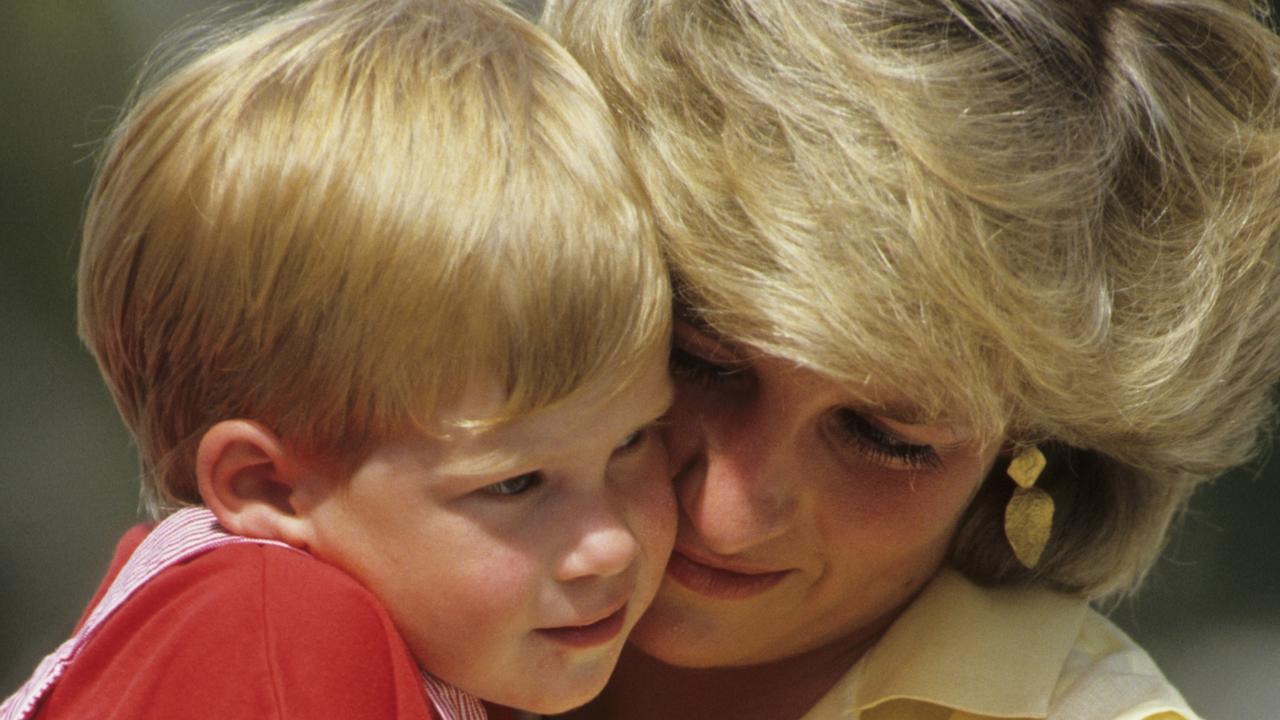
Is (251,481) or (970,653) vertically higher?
(251,481)

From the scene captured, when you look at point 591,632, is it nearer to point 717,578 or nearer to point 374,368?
point 717,578

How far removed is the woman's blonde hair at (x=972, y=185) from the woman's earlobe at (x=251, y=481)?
1.46 ft

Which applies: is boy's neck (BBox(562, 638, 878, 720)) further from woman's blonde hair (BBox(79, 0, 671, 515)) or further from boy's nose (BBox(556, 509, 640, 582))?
woman's blonde hair (BBox(79, 0, 671, 515))

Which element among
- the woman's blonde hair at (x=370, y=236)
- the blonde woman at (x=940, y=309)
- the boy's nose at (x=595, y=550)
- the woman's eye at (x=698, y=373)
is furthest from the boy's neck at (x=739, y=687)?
the woman's blonde hair at (x=370, y=236)

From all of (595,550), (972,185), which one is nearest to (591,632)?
(595,550)

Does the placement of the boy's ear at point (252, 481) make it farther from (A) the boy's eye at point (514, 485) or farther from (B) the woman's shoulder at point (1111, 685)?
(B) the woman's shoulder at point (1111, 685)

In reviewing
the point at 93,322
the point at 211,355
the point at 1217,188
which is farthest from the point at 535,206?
the point at 1217,188

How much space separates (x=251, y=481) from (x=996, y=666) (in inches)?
35.6

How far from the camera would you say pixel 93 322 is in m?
1.80

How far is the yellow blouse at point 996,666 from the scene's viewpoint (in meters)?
1.99

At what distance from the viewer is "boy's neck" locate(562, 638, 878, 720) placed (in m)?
2.21

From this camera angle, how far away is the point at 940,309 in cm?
174

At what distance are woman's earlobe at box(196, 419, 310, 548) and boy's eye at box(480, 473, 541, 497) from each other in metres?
0.18

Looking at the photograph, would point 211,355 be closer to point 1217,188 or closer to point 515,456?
point 515,456
